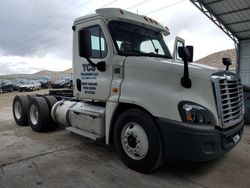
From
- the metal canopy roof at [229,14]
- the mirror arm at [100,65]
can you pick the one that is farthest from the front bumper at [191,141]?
the metal canopy roof at [229,14]

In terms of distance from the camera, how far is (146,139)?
3.94 meters

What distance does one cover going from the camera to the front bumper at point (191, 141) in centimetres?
348

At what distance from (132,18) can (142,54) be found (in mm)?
768

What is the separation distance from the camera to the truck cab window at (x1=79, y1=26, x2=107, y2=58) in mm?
4773

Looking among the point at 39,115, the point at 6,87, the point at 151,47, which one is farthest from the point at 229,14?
the point at 6,87

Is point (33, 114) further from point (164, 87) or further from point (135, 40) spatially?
point (164, 87)

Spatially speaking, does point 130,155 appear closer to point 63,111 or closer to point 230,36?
point 63,111

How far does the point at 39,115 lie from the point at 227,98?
4817 millimetres

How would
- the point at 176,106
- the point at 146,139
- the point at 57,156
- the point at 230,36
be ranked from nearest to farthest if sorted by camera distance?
the point at 176,106 < the point at 146,139 < the point at 57,156 < the point at 230,36

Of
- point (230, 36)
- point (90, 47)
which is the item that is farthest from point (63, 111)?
point (230, 36)

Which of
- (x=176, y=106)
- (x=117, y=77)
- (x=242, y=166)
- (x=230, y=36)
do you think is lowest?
(x=242, y=166)

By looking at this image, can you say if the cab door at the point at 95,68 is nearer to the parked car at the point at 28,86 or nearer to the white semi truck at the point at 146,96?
the white semi truck at the point at 146,96

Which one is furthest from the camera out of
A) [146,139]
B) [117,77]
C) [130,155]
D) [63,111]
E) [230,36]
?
[230,36]

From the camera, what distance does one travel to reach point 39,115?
6824 millimetres
